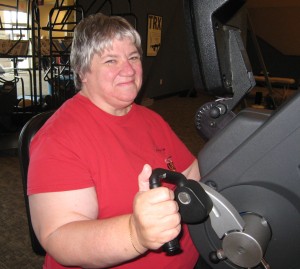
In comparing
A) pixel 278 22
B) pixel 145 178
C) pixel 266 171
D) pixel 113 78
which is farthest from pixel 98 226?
pixel 278 22

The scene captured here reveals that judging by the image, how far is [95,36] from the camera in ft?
3.36

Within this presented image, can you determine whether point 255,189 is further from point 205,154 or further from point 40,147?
point 40,147

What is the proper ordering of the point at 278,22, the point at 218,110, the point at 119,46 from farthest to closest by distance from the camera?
the point at 278,22
the point at 119,46
the point at 218,110

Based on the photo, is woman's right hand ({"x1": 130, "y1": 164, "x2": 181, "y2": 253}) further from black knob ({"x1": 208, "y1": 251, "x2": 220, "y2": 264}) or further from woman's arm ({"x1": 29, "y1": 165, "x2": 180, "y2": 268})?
black knob ({"x1": 208, "y1": 251, "x2": 220, "y2": 264})

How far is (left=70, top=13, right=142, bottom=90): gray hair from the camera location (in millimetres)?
1028

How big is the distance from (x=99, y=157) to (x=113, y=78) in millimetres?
270

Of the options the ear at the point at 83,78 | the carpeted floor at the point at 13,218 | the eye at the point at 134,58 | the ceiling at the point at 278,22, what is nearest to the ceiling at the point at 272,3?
the ceiling at the point at 278,22

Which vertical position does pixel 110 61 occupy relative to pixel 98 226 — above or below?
above

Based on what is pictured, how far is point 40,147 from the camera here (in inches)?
34.3

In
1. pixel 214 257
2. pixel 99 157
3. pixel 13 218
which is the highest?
pixel 99 157

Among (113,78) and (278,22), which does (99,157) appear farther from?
(278,22)

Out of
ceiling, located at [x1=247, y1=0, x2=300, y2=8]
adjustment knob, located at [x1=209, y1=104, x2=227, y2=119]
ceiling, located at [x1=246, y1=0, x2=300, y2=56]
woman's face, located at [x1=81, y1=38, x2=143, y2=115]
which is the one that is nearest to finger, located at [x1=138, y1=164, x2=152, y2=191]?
adjustment knob, located at [x1=209, y1=104, x2=227, y2=119]

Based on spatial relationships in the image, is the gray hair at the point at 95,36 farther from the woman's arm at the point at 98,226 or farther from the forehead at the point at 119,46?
the woman's arm at the point at 98,226

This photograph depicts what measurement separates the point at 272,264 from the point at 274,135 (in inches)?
11.3
